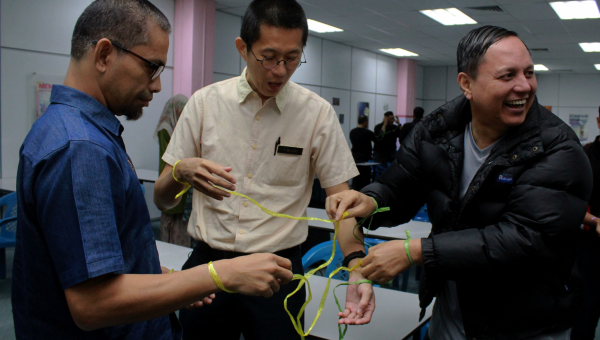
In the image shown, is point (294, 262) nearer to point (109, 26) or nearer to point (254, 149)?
point (254, 149)

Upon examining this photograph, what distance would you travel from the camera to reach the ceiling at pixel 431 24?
710 centimetres

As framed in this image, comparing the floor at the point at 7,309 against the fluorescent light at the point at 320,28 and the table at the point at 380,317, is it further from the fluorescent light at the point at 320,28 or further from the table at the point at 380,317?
the fluorescent light at the point at 320,28

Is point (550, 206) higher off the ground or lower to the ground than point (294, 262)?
higher

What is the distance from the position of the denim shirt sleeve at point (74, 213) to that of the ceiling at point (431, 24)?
21.1 feet

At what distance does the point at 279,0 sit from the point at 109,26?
698 mm

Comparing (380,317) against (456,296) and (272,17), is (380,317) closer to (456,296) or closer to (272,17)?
(456,296)

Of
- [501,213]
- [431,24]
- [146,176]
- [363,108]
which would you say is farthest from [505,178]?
[363,108]

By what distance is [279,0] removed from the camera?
1.59m

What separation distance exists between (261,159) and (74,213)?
33.1 inches

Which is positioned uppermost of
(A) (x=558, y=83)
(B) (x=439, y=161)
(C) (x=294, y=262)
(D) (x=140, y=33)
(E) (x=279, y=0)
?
(A) (x=558, y=83)

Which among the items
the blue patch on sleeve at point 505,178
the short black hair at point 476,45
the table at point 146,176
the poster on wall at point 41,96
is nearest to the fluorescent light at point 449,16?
the table at point 146,176

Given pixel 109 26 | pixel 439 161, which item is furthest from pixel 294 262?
pixel 109 26

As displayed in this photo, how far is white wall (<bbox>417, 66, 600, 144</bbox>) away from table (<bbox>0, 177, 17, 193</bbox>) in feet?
40.4

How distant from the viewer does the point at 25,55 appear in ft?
16.8
